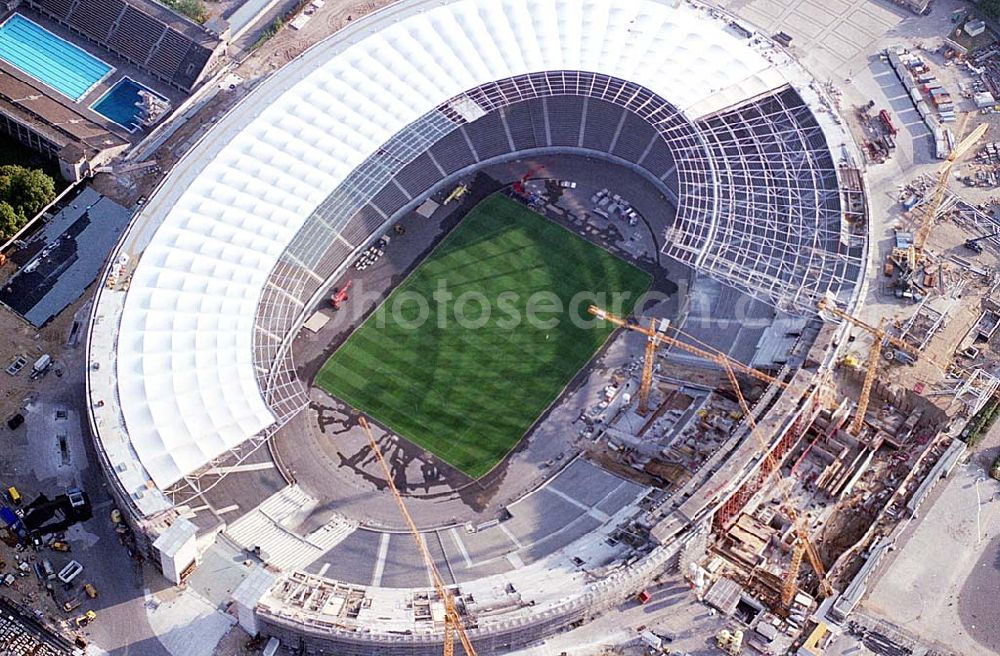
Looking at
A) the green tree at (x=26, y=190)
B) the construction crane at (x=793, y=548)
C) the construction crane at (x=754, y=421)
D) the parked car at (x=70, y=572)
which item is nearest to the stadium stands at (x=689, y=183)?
the construction crane at (x=754, y=421)

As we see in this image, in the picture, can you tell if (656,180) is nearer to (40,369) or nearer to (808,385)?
(808,385)

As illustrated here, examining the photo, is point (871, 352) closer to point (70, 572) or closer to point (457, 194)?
point (457, 194)

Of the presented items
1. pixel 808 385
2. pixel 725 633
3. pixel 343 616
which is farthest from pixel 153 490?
pixel 808 385

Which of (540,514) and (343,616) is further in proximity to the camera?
(540,514)

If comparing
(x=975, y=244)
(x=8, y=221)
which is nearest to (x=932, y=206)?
(x=975, y=244)

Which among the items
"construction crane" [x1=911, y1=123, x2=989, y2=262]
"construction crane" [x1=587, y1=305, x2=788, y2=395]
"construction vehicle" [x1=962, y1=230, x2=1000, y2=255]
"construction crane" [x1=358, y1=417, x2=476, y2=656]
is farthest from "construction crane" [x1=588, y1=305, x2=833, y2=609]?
"construction vehicle" [x1=962, y1=230, x2=1000, y2=255]
